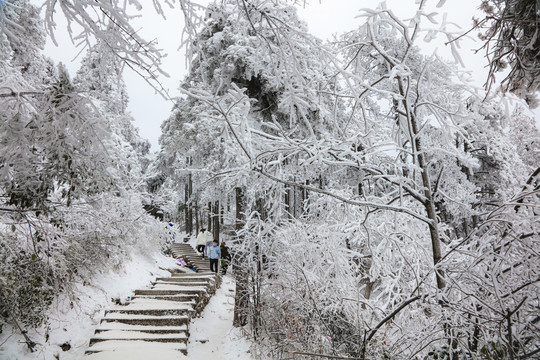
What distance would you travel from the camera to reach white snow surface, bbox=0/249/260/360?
474cm

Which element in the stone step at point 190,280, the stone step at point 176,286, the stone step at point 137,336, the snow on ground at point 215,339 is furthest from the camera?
the stone step at point 190,280

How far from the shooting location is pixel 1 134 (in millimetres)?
2947

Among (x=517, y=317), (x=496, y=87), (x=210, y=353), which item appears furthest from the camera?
(x=210, y=353)

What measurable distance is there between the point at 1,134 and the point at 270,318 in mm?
4813

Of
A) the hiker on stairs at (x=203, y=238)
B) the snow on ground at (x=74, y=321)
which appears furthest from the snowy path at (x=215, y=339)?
the hiker on stairs at (x=203, y=238)

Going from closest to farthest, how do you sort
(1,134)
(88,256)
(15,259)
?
(1,134) → (15,259) → (88,256)

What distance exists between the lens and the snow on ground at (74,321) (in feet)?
14.9

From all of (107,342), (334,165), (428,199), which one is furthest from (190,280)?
(428,199)

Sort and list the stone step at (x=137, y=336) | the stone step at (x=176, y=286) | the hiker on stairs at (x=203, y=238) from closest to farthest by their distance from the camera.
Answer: the stone step at (x=137, y=336) < the stone step at (x=176, y=286) < the hiker on stairs at (x=203, y=238)

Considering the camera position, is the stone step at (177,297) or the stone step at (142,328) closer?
the stone step at (142,328)

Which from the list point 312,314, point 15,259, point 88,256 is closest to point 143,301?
point 88,256

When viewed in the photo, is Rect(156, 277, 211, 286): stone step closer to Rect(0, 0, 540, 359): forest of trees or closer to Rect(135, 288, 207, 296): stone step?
Rect(135, 288, 207, 296): stone step

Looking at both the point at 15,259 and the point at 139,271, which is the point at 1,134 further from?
the point at 139,271

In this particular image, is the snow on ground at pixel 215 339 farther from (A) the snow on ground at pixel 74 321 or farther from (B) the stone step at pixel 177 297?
(A) the snow on ground at pixel 74 321
